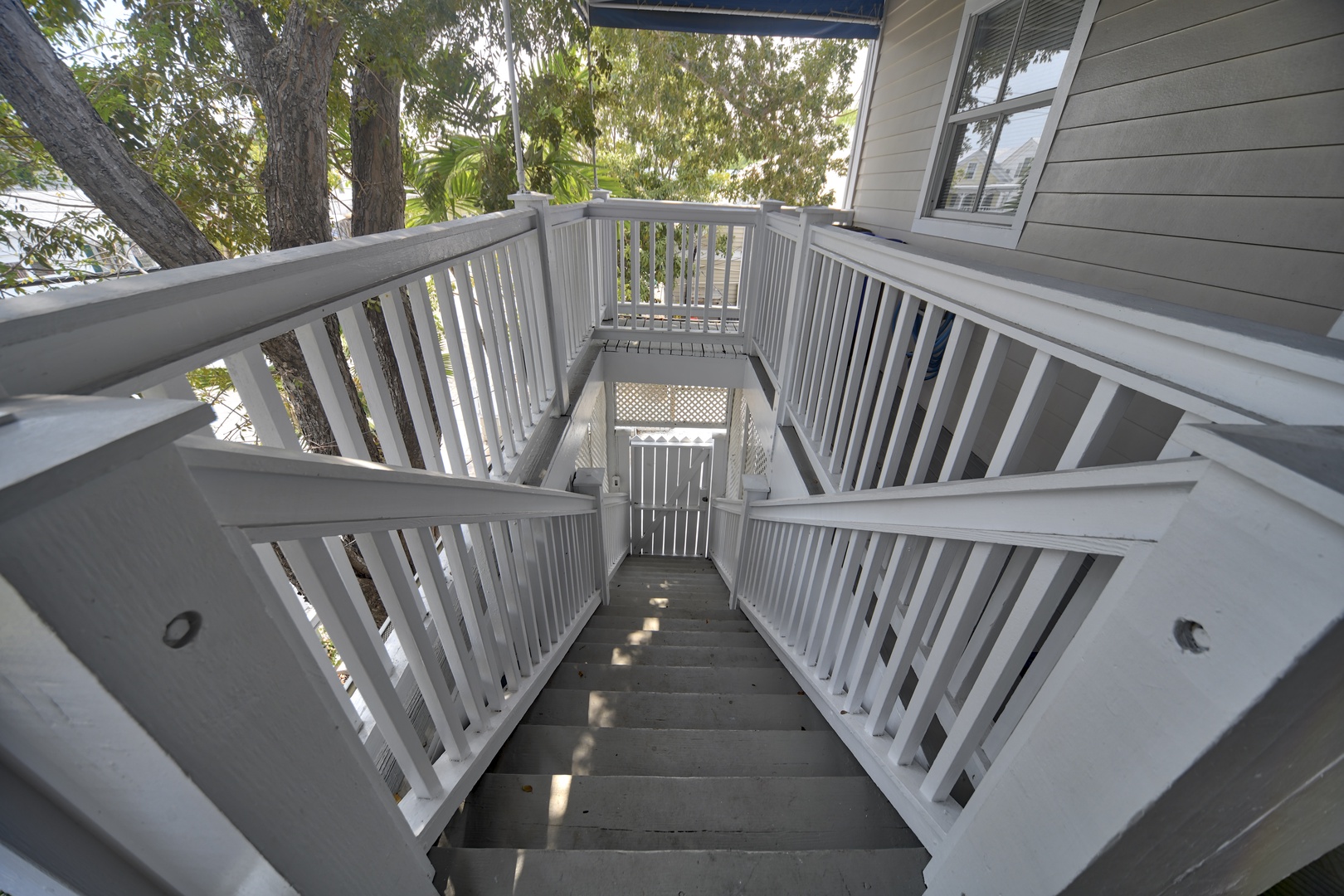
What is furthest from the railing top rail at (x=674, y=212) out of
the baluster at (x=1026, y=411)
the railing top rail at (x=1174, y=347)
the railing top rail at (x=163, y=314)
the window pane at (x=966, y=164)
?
the baluster at (x=1026, y=411)

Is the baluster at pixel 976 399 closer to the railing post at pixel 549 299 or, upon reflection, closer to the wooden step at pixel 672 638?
the railing post at pixel 549 299

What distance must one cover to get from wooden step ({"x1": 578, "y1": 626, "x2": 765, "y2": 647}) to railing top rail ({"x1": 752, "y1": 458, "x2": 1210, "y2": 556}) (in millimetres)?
2126

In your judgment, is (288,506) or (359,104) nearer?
(288,506)

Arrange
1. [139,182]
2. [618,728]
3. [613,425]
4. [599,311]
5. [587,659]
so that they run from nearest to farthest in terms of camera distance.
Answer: [618,728], [587,659], [139,182], [599,311], [613,425]

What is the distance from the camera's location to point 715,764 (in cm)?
182

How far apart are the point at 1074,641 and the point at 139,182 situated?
471 centimetres

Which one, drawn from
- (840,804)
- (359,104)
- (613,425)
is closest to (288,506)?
(840,804)

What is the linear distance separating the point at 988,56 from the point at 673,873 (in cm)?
417

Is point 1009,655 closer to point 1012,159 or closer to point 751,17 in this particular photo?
point 1012,159

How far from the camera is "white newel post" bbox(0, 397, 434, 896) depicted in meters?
0.35

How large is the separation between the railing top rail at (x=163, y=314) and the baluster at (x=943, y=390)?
127 centimetres

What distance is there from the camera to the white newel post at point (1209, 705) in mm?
436

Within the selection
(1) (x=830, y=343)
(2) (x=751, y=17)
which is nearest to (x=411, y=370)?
(1) (x=830, y=343)

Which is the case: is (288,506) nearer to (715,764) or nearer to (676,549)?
(715,764)
